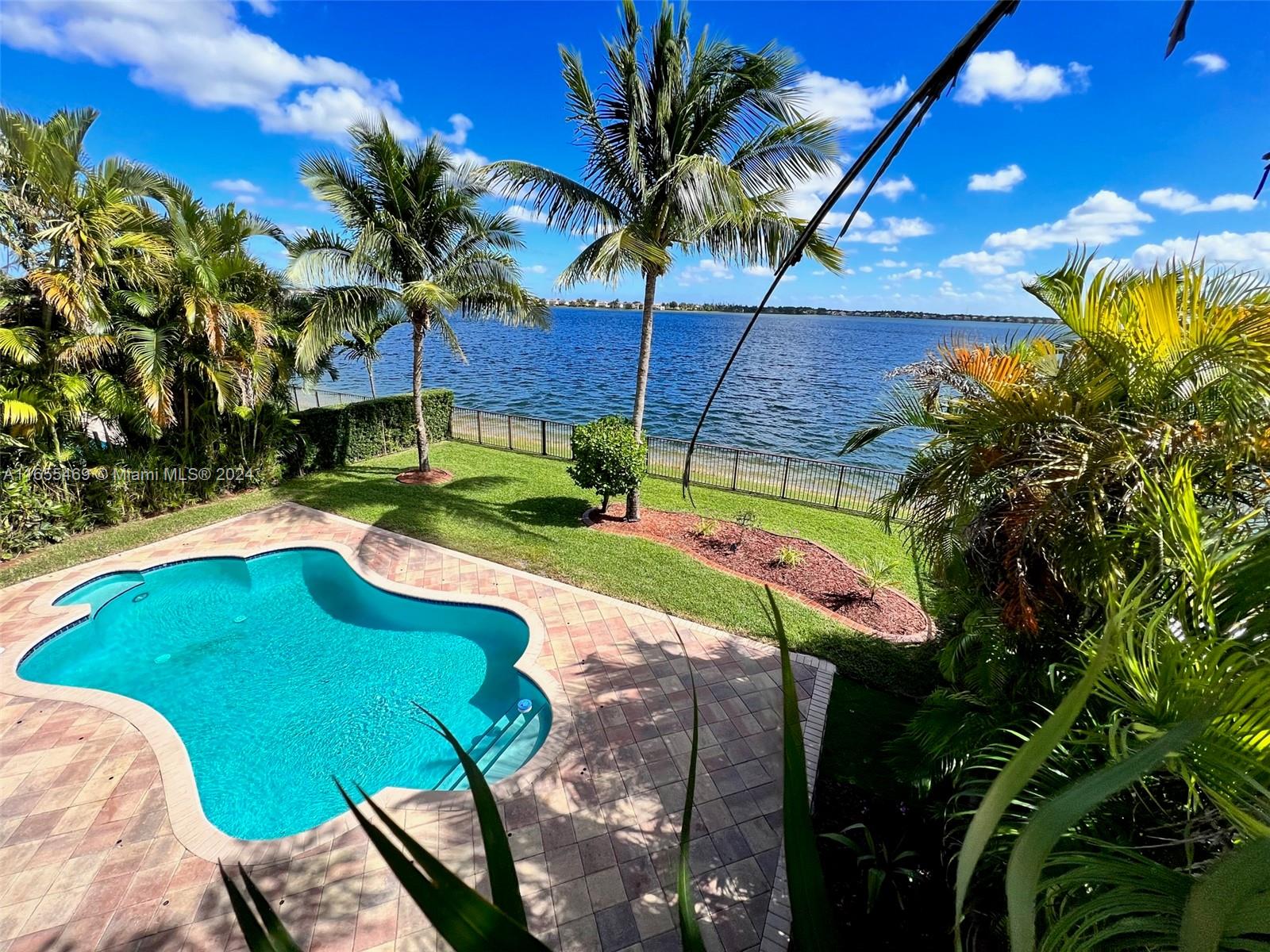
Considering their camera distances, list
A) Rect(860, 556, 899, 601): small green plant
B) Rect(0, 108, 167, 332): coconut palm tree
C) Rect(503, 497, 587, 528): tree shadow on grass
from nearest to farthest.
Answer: Rect(0, 108, 167, 332): coconut palm tree
Rect(860, 556, 899, 601): small green plant
Rect(503, 497, 587, 528): tree shadow on grass

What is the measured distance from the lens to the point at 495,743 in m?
5.39

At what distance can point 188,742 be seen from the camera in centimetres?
532

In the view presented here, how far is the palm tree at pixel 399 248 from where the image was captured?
955cm

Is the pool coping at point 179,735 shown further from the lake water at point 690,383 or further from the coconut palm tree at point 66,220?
the lake water at point 690,383

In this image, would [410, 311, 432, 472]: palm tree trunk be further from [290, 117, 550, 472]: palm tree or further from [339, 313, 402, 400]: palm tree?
[339, 313, 402, 400]: palm tree

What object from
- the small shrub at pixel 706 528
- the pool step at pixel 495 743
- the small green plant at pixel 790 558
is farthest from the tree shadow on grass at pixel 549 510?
the pool step at pixel 495 743

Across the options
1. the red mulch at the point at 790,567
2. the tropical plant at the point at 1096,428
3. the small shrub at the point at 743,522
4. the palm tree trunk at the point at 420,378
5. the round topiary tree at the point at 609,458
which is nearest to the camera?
the tropical plant at the point at 1096,428

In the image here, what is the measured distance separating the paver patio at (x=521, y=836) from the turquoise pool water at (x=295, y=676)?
57cm

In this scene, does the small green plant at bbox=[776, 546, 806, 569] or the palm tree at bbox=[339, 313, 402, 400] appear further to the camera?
the palm tree at bbox=[339, 313, 402, 400]

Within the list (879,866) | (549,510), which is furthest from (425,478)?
(879,866)

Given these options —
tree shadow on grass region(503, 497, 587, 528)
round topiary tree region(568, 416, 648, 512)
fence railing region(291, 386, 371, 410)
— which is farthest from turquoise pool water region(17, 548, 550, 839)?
fence railing region(291, 386, 371, 410)

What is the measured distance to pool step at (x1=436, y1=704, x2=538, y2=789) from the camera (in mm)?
5055

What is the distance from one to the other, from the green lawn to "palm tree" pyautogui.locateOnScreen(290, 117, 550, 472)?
3069 millimetres

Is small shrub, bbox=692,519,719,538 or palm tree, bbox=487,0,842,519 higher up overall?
palm tree, bbox=487,0,842,519
